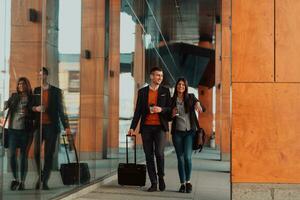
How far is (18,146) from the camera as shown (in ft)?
17.5

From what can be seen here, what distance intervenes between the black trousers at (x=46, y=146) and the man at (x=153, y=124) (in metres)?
1.54

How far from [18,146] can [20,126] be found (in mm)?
209

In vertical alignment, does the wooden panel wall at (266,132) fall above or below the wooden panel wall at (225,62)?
below

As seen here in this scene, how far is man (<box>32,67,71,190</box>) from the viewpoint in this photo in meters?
5.79

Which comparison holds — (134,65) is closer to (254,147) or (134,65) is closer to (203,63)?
(254,147)

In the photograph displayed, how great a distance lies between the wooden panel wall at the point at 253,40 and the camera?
5582 millimetres

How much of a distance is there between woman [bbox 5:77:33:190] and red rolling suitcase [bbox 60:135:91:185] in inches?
55.0

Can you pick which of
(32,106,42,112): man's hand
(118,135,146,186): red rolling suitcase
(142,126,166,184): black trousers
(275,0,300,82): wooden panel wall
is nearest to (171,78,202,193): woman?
(142,126,166,184): black trousers

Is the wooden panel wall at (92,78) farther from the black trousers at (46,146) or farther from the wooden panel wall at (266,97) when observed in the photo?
the wooden panel wall at (266,97)

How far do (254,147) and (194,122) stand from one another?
90.0 inches

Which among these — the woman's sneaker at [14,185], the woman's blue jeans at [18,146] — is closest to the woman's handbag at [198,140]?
the woman's blue jeans at [18,146]

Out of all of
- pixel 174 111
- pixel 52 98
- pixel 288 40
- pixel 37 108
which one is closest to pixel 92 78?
pixel 174 111

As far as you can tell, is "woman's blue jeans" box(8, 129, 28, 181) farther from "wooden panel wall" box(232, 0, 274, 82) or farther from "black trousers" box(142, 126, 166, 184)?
"black trousers" box(142, 126, 166, 184)

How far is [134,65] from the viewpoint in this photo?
49.2ft
